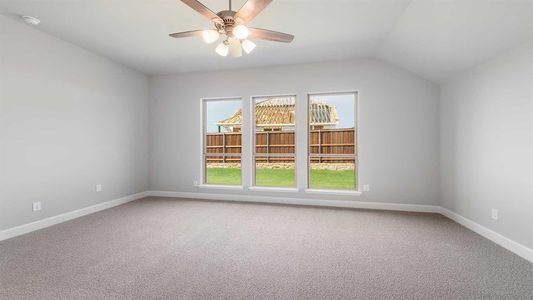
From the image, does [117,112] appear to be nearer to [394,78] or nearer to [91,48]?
[91,48]

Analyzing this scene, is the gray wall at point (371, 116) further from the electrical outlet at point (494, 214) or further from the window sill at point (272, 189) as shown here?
the electrical outlet at point (494, 214)

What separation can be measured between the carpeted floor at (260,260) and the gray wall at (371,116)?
0.77 m

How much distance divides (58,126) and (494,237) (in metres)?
5.88

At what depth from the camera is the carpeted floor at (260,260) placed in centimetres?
193

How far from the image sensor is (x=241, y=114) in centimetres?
510

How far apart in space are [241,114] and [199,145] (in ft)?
3.62

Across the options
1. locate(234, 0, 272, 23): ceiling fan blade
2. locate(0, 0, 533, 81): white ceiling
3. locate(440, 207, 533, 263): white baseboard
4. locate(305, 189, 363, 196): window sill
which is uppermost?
locate(0, 0, 533, 81): white ceiling

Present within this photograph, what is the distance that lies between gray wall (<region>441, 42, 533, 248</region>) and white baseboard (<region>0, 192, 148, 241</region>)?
5.69 meters

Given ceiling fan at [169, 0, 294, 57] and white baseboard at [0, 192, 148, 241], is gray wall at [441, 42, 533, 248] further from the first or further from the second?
white baseboard at [0, 192, 148, 241]

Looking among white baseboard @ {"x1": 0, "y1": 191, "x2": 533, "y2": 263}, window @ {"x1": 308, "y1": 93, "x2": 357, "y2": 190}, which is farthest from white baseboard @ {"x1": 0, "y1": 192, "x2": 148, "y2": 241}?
window @ {"x1": 308, "y1": 93, "x2": 357, "y2": 190}

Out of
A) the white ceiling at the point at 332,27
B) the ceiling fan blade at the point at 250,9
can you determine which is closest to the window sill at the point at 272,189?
the white ceiling at the point at 332,27

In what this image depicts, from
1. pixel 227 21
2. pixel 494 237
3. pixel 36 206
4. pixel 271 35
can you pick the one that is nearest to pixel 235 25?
pixel 227 21

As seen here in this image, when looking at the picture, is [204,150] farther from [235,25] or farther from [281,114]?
[235,25]

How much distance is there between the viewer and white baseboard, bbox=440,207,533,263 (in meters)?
2.47
